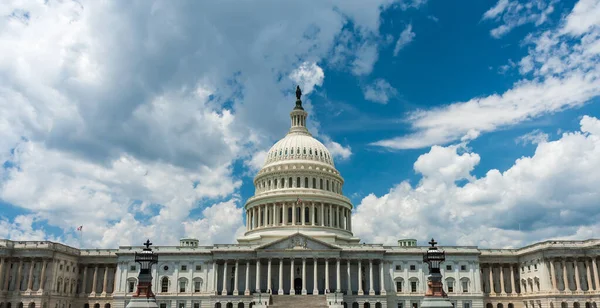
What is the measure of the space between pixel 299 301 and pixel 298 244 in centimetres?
1178

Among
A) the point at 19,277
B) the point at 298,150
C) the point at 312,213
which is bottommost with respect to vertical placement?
the point at 19,277

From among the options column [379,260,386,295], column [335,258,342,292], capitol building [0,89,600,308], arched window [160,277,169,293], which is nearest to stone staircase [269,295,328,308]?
capitol building [0,89,600,308]

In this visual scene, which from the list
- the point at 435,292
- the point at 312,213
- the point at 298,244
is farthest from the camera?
the point at 312,213

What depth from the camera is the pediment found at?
10125 centimetres

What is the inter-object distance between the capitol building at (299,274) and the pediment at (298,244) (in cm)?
20

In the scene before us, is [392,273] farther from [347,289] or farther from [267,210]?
[267,210]

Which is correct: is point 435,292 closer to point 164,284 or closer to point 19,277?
point 164,284

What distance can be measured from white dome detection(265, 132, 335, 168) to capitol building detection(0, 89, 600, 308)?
1164cm

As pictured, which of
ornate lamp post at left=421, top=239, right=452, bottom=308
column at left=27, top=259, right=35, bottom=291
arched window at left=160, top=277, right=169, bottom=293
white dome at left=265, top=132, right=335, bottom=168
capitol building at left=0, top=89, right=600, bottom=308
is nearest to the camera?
ornate lamp post at left=421, top=239, right=452, bottom=308

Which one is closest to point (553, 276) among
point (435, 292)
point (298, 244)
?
point (298, 244)

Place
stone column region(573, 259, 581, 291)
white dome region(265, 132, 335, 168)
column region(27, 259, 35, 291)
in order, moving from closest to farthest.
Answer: stone column region(573, 259, 581, 291)
column region(27, 259, 35, 291)
white dome region(265, 132, 335, 168)

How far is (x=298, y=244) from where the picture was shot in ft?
333

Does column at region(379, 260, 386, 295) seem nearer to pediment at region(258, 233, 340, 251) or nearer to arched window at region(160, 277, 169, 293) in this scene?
pediment at region(258, 233, 340, 251)

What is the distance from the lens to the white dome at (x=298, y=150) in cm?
12369
